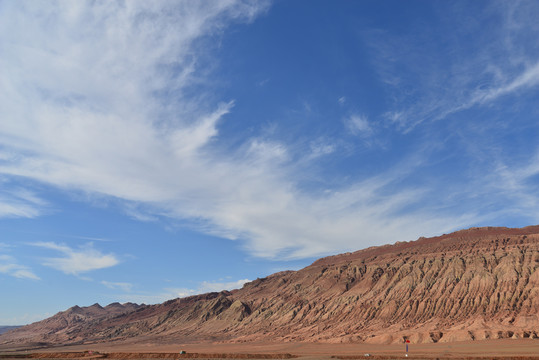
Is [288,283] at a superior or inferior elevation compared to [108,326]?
superior

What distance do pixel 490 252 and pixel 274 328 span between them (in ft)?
230

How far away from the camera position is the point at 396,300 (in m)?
111

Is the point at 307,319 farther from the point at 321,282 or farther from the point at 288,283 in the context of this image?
the point at 288,283

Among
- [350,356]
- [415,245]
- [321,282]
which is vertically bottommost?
[350,356]

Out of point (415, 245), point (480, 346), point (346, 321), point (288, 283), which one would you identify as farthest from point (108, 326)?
point (480, 346)

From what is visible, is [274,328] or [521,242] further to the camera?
[274,328]

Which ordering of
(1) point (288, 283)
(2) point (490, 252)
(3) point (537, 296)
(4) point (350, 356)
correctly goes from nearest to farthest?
(4) point (350, 356), (3) point (537, 296), (2) point (490, 252), (1) point (288, 283)

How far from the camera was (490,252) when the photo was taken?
360 ft

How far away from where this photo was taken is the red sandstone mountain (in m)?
87.0

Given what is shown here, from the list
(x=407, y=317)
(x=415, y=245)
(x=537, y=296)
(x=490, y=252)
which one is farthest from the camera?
(x=415, y=245)

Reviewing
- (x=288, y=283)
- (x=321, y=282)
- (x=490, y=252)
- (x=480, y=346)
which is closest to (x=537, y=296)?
(x=490, y=252)

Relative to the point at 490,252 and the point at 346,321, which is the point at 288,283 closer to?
the point at 346,321

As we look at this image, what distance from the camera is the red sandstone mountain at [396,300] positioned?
87.0 m

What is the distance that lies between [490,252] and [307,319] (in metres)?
58.8
